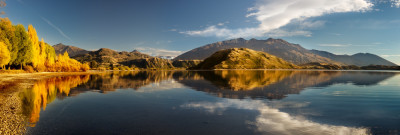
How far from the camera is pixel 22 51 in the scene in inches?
3246

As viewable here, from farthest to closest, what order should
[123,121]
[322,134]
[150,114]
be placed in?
1. [150,114]
2. [123,121]
3. [322,134]

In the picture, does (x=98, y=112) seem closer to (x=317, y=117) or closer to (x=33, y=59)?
(x=317, y=117)

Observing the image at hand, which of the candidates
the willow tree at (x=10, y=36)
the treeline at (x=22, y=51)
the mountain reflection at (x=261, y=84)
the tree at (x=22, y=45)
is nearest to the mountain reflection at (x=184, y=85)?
the mountain reflection at (x=261, y=84)

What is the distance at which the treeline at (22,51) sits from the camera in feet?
226

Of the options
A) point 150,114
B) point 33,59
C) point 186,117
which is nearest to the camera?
point 186,117

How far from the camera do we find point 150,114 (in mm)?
16422

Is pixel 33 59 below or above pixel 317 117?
above

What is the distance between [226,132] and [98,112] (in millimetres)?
12743

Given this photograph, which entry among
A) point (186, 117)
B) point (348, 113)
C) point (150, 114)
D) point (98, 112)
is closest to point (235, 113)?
point (186, 117)

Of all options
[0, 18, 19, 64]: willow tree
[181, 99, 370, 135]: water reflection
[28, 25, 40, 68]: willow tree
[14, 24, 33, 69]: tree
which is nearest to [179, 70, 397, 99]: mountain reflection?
[181, 99, 370, 135]: water reflection

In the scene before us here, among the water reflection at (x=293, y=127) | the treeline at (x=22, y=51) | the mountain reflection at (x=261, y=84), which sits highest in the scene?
the treeline at (x=22, y=51)

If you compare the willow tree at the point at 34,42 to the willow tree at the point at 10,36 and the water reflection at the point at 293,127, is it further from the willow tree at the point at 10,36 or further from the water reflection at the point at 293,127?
the water reflection at the point at 293,127

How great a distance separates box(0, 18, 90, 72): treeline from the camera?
68.8 metres

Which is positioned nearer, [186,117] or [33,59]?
[186,117]
